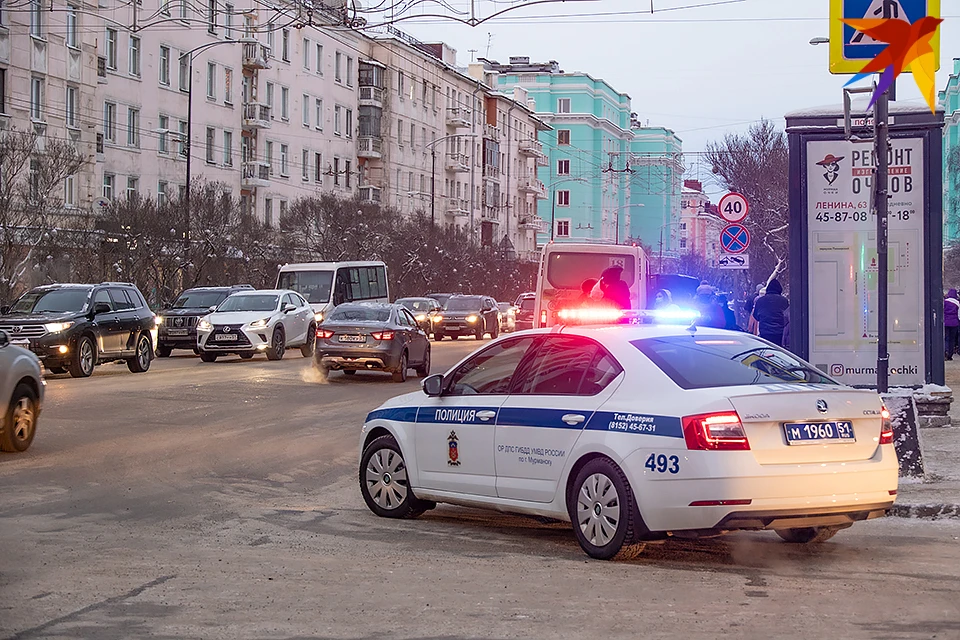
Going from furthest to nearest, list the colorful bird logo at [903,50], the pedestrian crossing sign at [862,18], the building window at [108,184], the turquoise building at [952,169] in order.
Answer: the turquoise building at [952,169], the building window at [108,184], the pedestrian crossing sign at [862,18], the colorful bird logo at [903,50]

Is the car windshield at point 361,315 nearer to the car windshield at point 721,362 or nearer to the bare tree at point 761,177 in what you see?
the car windshield at point 721,362

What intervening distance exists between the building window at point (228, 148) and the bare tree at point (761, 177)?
22.3 meters

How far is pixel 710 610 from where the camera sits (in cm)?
720

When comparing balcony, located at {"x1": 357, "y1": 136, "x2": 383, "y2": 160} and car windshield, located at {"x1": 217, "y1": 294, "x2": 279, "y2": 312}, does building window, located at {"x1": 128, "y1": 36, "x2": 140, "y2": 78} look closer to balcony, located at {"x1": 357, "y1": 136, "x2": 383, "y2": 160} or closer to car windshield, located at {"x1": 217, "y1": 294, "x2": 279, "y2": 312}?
car windshield, located at {"x1": 217, "y1": 294, "x2": 279, "y2": 312}

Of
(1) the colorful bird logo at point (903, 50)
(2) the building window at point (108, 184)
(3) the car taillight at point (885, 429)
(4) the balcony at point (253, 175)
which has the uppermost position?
(4) the balcony at point (253, 175)

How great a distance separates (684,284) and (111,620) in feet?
169

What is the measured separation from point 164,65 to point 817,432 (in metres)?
57.5

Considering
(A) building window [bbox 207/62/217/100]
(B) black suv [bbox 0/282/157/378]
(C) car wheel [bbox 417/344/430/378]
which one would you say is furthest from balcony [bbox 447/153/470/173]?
(C) car wheel [bbox 417/344/430/378]

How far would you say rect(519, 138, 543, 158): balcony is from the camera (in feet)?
400

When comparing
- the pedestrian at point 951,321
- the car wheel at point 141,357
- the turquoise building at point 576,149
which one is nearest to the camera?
the car wheel at point 141,357

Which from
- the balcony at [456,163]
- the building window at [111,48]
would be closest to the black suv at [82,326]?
the building window at [111,48]

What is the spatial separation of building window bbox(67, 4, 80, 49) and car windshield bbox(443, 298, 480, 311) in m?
17.0

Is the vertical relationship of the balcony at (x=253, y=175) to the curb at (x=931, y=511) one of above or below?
above

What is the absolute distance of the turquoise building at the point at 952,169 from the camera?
282ft
